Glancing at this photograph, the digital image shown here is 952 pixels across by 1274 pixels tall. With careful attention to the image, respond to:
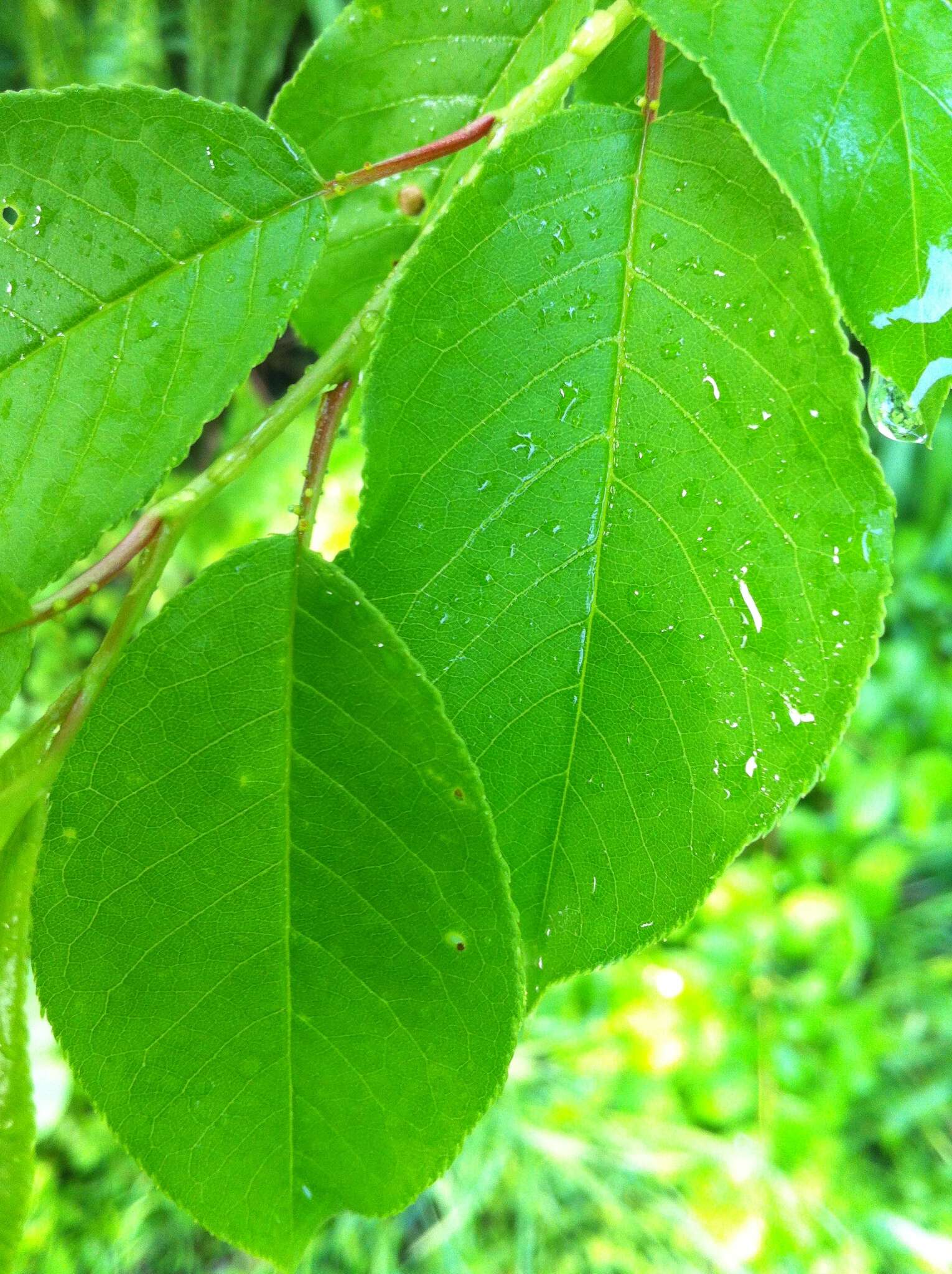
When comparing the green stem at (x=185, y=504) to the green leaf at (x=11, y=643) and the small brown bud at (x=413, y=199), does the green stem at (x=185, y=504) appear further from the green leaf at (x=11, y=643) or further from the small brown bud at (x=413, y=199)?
the small brown bud at (x=413, y=199)

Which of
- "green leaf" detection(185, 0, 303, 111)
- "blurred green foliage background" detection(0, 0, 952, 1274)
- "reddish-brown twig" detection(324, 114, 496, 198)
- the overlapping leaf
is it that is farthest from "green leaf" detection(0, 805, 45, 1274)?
the overlapping leaf

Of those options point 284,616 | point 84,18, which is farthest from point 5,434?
point 84,18

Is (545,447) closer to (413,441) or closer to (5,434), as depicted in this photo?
(413,441)

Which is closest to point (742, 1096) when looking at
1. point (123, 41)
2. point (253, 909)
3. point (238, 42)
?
point (253, 909)

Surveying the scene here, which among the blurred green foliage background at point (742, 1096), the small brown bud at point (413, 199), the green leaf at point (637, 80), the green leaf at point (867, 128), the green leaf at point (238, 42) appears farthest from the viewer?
the green leaf at point (238, 42)

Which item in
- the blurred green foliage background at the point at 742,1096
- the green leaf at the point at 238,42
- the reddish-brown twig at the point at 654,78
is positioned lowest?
the blurred green foliage background at the point at 742,1096

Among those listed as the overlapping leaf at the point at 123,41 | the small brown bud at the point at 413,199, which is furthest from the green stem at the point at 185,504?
the overlapping leaf at the point at 123,41

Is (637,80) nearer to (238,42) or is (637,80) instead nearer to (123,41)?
(238,42)
